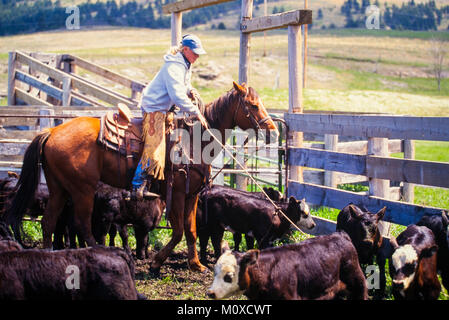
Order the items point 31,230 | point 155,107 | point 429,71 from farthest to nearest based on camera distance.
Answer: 1. point 429,71
2. point 31,230
3. point 155,107

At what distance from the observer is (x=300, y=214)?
23.4 feet

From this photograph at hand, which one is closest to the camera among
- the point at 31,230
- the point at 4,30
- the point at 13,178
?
the point at 13,178

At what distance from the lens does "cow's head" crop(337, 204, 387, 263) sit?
6102 millimetres

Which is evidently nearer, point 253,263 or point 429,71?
point 253,263

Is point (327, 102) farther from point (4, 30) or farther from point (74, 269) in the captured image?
point (4, 30)

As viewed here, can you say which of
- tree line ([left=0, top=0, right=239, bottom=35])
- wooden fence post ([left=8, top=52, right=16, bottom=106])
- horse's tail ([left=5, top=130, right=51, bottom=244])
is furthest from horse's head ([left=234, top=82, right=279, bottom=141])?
tree line ([left=0, top=0, right=239, bottom=35])

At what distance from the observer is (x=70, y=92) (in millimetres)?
12828

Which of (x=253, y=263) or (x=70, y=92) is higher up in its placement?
(x=70, y=92)

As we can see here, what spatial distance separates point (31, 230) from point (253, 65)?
144ft

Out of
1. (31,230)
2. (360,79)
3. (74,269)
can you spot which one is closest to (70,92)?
(31,230)

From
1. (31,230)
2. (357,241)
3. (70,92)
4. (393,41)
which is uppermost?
(393,41)

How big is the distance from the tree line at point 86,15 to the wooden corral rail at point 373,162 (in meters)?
57.8

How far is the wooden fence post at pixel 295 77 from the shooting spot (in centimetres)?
807

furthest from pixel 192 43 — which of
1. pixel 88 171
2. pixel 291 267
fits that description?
pixel 291 267
